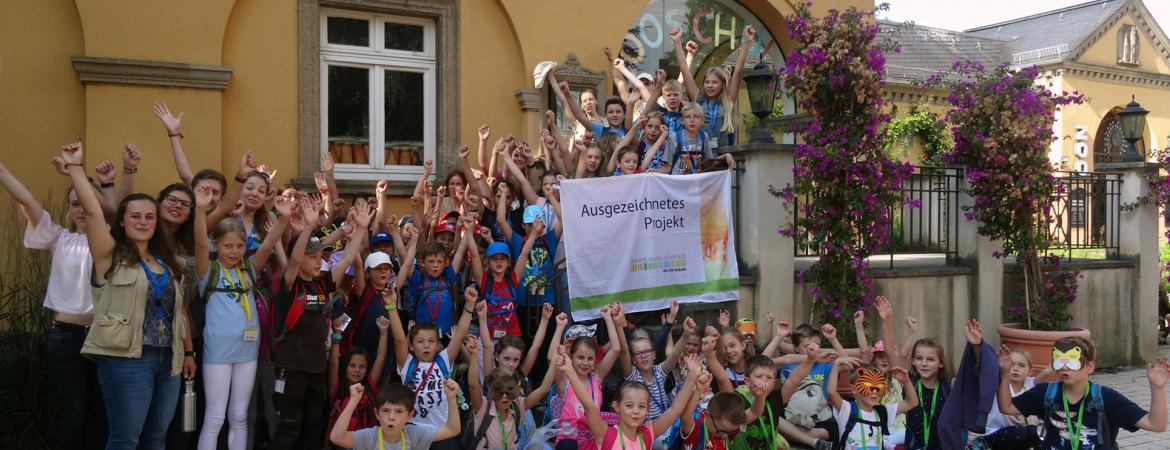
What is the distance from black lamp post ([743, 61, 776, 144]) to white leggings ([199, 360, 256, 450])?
15.7 ft

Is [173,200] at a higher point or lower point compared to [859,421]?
higher

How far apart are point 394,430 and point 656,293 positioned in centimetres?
309

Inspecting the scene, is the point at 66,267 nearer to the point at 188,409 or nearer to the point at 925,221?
the point at 188,409

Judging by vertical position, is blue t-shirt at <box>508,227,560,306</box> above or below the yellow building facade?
below

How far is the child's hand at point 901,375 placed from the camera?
5859 millimetres

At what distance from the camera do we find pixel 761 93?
7844 mm

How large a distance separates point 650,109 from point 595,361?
10.1ft

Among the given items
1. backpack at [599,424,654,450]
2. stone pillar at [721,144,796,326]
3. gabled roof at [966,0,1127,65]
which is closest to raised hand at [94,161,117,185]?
backpack at [599,424,654,450]

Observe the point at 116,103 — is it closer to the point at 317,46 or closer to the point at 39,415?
the point at 317,46

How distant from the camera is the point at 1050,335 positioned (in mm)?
8945

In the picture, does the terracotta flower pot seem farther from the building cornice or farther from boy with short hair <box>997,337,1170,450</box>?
the building cornice

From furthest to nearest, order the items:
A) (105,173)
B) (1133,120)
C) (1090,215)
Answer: (1090,215), (1133,120), (105,173)

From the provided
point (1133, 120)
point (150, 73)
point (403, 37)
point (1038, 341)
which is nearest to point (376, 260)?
point (150, 73)

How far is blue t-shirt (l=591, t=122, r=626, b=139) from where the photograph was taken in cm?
827
